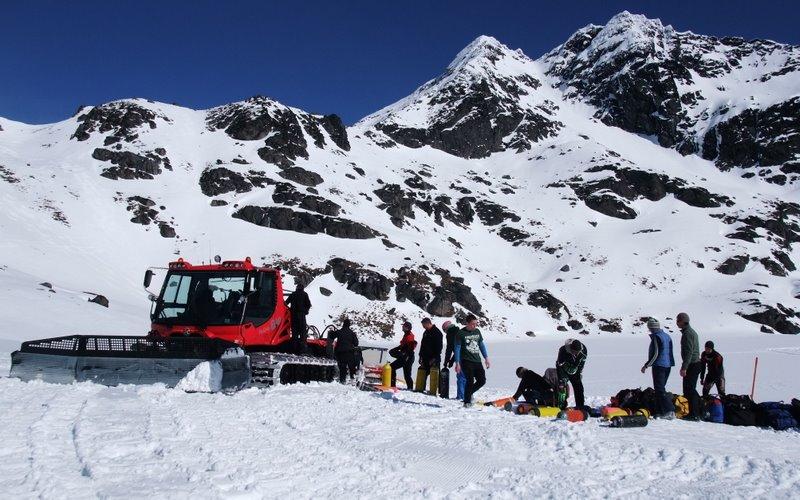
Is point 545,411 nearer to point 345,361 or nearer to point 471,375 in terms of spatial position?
point 471,375

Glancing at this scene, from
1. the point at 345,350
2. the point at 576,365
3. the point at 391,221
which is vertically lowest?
the point at 345,350

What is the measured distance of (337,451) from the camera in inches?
241

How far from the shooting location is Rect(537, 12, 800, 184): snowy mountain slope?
108 m

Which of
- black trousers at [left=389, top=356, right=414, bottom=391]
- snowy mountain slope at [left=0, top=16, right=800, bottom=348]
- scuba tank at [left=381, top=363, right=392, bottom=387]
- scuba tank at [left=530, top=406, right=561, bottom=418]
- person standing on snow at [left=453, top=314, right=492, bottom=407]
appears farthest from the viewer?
snowy mountain slope at [left=0, top=16, right=800, bottom=348]

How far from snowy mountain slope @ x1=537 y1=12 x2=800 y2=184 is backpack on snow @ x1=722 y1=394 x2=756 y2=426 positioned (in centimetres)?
10455

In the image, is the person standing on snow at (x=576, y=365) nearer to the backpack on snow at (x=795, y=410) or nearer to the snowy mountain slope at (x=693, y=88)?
the backpack on snow at (x=795, y=410)

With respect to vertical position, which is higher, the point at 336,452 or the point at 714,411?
the point at 714,411

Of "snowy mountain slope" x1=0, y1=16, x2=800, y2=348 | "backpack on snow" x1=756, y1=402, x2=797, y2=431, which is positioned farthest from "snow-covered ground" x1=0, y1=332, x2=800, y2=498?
"snowy mountain slope" x1=0, y1=16, x2=800, y2=348

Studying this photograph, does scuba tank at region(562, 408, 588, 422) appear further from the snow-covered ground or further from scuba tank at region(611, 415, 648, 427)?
scuba tank at region(611, 415, 648, 427)

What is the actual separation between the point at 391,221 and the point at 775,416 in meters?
53.1

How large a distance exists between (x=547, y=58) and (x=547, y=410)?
6582 inches

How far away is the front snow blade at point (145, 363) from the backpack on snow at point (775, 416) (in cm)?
848

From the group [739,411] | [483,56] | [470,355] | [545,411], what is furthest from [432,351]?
[483,56]

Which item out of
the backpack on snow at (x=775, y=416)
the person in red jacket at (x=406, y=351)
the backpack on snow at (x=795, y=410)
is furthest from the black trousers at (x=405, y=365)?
the backpack on snow at (x=795, y=410)
